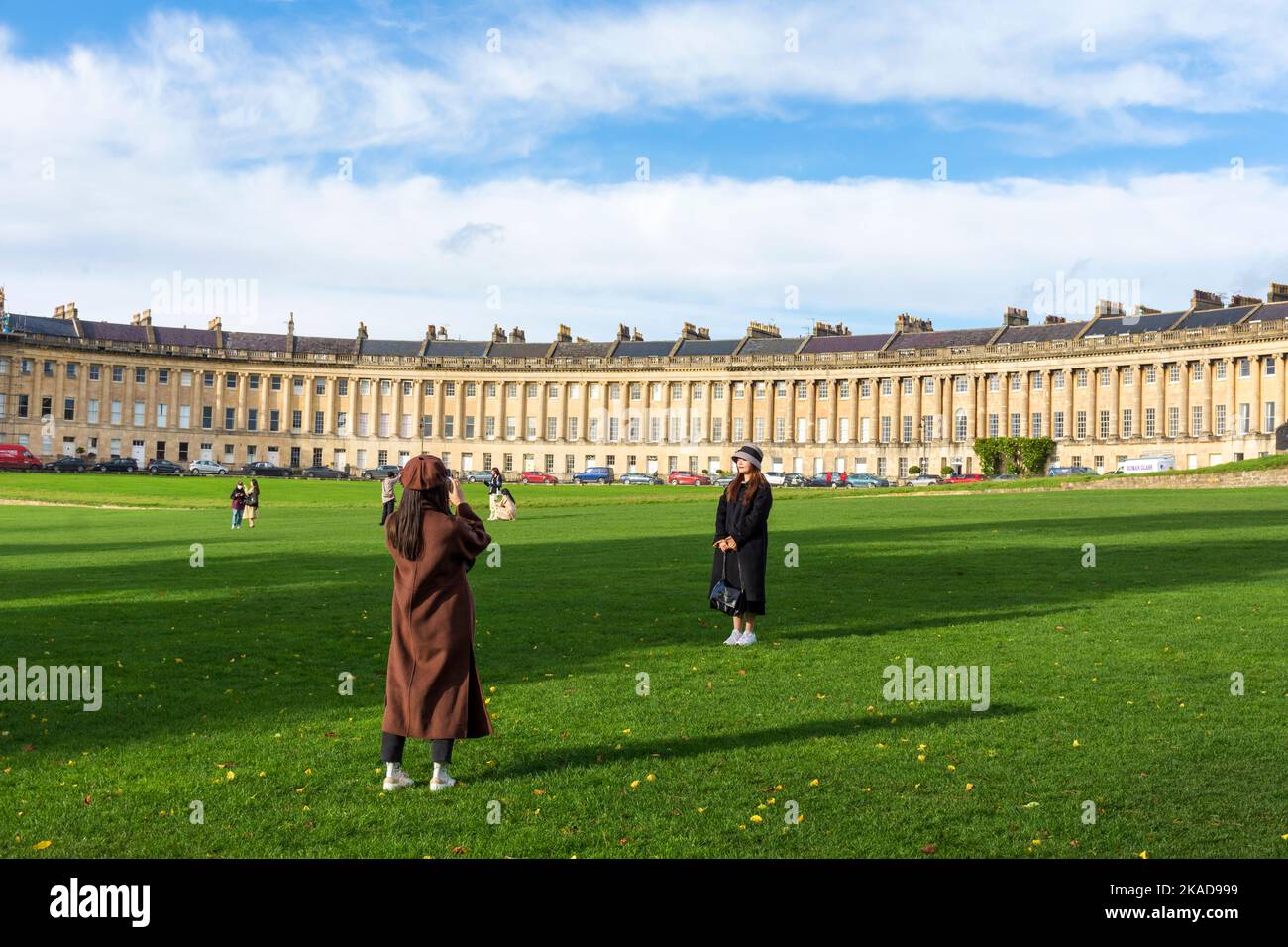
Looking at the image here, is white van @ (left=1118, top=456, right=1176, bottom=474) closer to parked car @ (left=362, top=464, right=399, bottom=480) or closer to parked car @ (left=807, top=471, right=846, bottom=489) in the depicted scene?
parked car @ (left=807, top=471, right=846, bottom=489)

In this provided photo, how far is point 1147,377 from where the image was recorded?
97312 mm

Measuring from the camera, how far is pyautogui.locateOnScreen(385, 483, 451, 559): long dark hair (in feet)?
27.7

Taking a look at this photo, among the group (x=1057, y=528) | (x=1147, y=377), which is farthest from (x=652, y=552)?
(x=1147, y=377)

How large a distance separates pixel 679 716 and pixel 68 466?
312ft

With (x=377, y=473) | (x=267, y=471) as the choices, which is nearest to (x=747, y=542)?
(x=267, y=471)

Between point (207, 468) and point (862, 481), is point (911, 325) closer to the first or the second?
point (862, 481)

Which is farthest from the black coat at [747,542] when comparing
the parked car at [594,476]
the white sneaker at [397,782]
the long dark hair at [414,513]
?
the parked car at [594,476]

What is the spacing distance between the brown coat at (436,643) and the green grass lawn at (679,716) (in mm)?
500

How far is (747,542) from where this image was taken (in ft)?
47.0

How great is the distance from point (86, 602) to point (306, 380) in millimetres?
109543

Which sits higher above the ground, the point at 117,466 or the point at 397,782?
the point at 397,782

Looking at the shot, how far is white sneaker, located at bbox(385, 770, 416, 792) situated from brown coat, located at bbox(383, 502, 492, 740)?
0.94ft

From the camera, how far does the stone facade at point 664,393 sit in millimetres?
96000

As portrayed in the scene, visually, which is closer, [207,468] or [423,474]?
[423,474]
